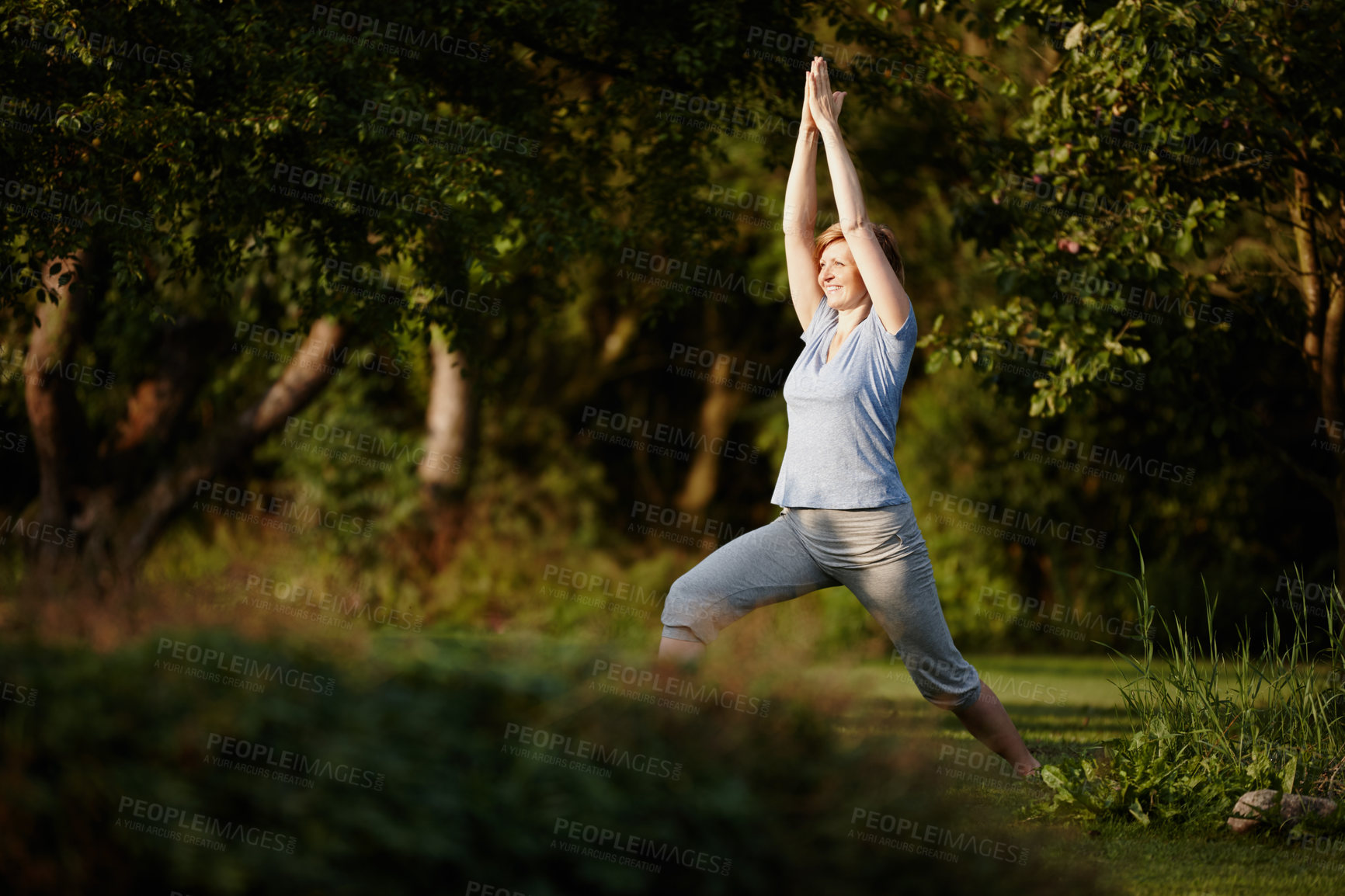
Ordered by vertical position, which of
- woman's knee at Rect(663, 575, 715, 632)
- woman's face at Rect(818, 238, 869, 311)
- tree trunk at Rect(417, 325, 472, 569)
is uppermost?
woman's face at Rect(818, 238, 869, 311)

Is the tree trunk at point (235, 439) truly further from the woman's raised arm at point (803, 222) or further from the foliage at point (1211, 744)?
the foliage at point (1211, 744)

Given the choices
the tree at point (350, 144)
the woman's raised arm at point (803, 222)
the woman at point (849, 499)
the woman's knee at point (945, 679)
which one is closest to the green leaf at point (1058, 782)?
the woman at point (849, 499)

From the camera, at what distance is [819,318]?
4430 mm

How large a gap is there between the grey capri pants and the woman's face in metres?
0.78

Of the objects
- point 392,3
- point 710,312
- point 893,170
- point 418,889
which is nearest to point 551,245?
point 392,3

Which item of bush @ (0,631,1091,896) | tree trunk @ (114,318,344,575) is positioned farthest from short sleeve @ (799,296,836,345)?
tree trunk @ (114,318,344,575)

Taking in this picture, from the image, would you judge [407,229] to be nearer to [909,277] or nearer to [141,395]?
[141,395]

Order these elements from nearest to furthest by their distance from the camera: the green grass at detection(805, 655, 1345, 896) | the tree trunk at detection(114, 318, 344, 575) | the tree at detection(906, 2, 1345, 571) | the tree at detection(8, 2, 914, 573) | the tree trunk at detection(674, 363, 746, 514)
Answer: the green grass at detection(805, 655, 1345, 896), the tree at detection(8, 2, 914, 573), the tree at detection(906, 2, 1345, 571), the tree trunk at detection(114, 318, 344, 575), the tree trunk at detection(674, 363, 746, 514)

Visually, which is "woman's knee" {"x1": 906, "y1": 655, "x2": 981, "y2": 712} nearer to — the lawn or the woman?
the woman

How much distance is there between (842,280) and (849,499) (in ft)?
2.72

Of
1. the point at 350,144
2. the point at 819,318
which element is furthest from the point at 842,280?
the point at 350,144

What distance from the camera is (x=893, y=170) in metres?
11.1

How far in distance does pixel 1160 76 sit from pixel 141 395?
30.9 ft

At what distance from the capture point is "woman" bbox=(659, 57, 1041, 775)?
404 centimetres
